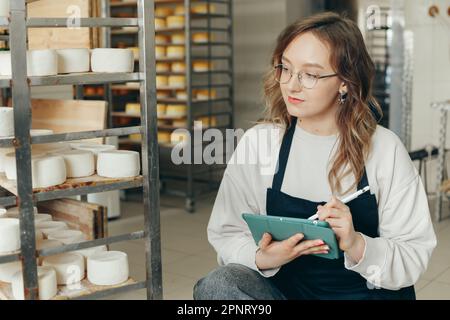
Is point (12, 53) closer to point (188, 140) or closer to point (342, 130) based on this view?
point (342, 130)

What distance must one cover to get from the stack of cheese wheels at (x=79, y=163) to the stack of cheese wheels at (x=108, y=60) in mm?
315

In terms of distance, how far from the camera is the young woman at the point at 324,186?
1.78 m

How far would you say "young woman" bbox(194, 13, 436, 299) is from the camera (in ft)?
5.85

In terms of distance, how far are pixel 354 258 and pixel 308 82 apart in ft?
1.75

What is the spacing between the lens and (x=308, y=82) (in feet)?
6.07

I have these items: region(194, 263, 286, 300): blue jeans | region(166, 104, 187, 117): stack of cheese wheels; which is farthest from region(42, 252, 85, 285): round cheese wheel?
region(166, 104, 187, 117): stack of cheese wheels

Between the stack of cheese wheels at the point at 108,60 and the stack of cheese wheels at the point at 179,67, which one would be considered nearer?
the stack of cheese wheels at the point at 108,60

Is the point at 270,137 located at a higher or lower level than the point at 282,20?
lower

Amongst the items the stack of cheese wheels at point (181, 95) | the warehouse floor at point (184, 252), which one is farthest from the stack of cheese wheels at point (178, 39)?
the warehouse floor at point (184, 252)

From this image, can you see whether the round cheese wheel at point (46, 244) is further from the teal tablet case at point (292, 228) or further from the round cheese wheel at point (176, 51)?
the round cheese wheel at point (176, 51)

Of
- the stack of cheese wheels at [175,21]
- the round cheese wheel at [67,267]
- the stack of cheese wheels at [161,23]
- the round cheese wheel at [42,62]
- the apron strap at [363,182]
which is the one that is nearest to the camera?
the apron strap at [363,182]
